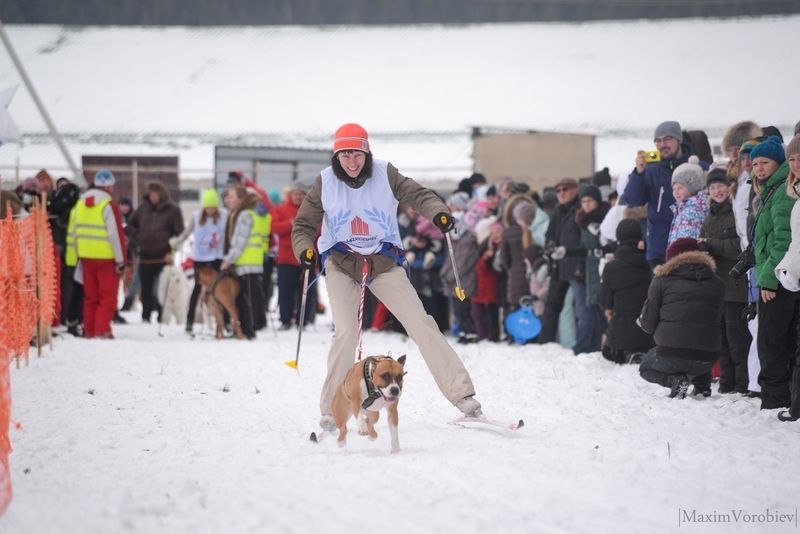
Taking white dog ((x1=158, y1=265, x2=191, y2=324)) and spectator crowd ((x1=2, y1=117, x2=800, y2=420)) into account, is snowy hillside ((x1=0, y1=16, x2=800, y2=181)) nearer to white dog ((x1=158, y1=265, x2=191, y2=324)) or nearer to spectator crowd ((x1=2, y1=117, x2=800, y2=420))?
white dog ((x1=158, y1=265, x2=191, y2=324))

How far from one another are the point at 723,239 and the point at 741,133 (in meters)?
0.92

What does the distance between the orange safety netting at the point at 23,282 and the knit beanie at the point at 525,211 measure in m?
5.38

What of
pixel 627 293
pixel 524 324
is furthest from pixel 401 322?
pixel 524 324

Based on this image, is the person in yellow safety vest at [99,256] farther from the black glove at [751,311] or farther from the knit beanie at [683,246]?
the black glove at [751,311]

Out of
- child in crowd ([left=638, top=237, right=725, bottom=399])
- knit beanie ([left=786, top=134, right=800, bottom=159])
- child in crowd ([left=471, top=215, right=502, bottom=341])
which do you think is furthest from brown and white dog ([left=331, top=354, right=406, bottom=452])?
child in crowd ([left=471, top=215, right=502, bottom=341])

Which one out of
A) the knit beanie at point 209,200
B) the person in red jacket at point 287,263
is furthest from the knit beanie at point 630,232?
the person in red jacket at point 287,263

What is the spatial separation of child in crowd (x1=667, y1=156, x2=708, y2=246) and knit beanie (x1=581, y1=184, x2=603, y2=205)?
2.20 metres

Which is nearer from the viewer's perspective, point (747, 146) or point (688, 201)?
point (747, 146)

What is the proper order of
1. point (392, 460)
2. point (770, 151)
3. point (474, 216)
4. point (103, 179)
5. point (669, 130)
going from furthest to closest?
point (474, 216)
point (103, 179)
point (669, 130)
point (770, 151)
point (392, 460)

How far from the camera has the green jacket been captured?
750 centimetres

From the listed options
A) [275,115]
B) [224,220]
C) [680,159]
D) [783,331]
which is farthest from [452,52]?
[783,331]

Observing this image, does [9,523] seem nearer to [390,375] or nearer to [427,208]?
[390,375]

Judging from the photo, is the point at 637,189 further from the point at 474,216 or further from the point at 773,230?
the point at 474,216

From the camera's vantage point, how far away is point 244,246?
14461mm
